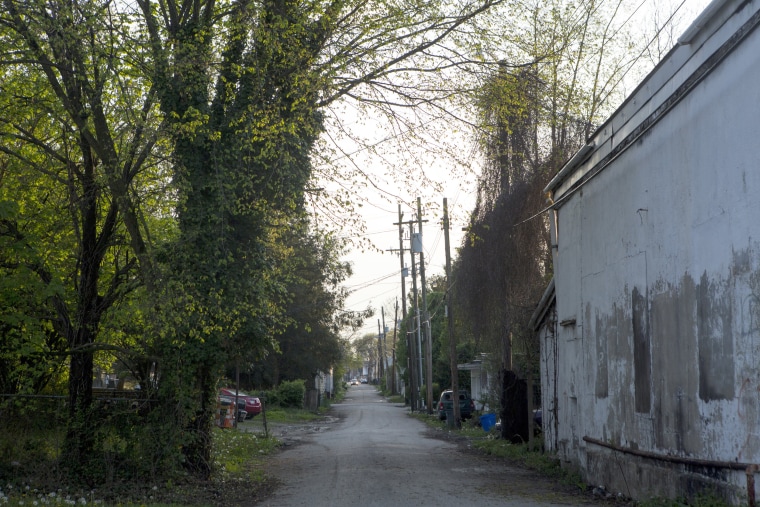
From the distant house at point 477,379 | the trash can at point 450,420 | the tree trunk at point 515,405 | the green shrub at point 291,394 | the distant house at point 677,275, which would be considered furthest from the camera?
the green shrub at point 291,394

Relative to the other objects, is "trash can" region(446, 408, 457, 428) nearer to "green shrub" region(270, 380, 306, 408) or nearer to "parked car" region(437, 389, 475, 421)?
"parked car" region(437, 389, 475, 421)

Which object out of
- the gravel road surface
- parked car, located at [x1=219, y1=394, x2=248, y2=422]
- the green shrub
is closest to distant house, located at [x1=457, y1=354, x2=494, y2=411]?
the green shrub

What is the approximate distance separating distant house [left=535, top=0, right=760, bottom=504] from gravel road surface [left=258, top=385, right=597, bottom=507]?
4.98 feet

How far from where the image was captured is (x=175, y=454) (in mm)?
13680

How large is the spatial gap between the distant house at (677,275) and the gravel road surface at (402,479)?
1.52 metres

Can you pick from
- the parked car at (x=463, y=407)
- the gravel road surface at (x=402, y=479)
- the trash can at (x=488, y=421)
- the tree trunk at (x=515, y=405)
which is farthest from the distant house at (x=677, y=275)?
the parked car at (x=463, y=407)

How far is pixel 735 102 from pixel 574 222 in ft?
23.1

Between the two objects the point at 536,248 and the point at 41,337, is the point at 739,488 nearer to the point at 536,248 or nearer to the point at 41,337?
→ the point at 41,337

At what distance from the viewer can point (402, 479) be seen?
577 inches

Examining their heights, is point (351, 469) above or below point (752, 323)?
below

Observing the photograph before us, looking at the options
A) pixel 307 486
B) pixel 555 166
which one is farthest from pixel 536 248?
pixel 307 486

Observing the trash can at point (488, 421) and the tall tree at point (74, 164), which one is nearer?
the tall tree at point (74, 164)

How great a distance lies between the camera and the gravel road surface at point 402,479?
12.1 meters

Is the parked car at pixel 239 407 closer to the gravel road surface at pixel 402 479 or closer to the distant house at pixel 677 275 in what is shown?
the gravel road surface at pixel 402 479
